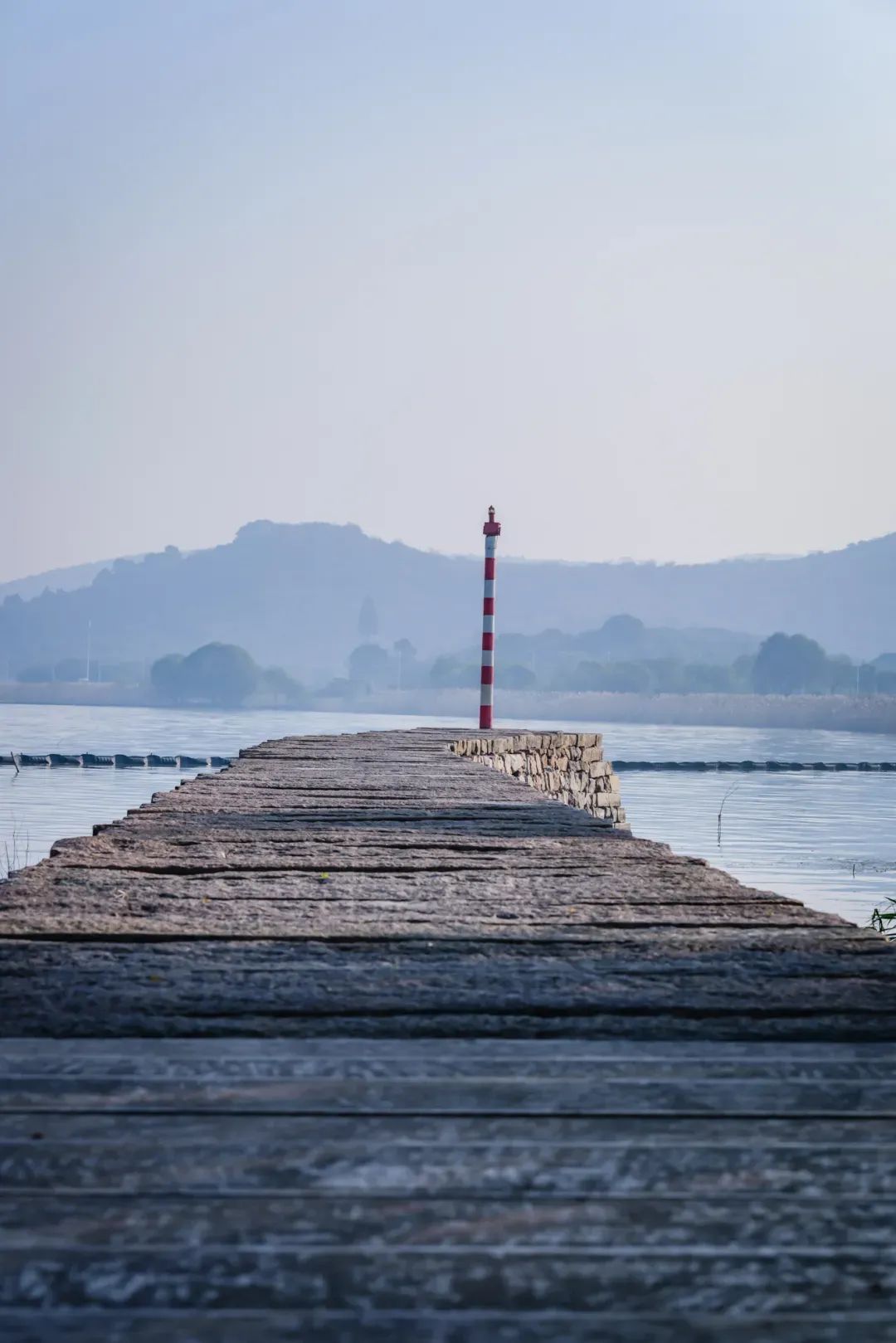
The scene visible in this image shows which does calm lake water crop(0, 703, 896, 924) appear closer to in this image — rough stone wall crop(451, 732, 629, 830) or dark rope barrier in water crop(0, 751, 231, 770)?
rough stone wall crop(451, 732, 629, 830)

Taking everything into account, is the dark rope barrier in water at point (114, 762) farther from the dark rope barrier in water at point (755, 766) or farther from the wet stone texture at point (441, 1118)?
the wet stone texture at point (441, 1118)

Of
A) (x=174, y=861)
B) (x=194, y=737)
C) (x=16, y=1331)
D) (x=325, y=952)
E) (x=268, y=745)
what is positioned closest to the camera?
(x=16, y=1331)

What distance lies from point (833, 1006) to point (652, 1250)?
0.85 meters

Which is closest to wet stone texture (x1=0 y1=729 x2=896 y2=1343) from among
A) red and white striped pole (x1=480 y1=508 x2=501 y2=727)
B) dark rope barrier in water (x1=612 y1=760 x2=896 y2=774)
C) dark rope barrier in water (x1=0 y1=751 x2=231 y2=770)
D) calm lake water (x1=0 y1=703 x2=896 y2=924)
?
calm lake water (x1=0 y1=703 x2=896 y2=924)

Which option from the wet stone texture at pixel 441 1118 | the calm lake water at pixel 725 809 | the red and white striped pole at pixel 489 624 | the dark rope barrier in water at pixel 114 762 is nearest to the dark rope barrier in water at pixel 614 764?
the dark rope barrier in water at pixel 114 762

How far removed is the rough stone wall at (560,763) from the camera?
1105 cm

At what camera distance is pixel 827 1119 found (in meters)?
1.44

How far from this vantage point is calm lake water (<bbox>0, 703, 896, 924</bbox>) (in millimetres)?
10289

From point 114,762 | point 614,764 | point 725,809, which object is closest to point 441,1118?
point 725,809

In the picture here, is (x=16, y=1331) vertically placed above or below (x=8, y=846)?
above

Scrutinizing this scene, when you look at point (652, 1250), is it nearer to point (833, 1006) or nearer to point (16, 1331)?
point (16, 1331)

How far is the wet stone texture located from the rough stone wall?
7812 millimetres

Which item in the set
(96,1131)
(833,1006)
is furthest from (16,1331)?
(833,1006)

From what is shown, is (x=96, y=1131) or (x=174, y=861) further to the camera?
(x=174, y=861)
